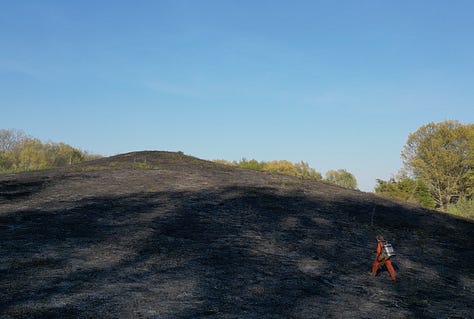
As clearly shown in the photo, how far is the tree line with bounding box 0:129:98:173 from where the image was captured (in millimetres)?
54594

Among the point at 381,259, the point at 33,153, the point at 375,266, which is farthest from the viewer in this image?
the point at 33,153

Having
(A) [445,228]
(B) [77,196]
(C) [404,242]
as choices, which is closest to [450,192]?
Answer: (A) [445,228]

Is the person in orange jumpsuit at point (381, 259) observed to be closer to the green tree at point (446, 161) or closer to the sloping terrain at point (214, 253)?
the sloping terrain at point (214, 253)

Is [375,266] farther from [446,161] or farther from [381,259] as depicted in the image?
[446,161]

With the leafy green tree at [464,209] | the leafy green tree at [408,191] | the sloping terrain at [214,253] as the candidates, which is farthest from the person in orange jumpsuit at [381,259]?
the leafy green tree at [408,191]

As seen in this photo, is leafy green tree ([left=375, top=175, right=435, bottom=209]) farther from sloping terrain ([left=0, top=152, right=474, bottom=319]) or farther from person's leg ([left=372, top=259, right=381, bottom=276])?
person's leg ([left=372, top=259, right=381, bottom=276])

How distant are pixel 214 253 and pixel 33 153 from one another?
180 feet

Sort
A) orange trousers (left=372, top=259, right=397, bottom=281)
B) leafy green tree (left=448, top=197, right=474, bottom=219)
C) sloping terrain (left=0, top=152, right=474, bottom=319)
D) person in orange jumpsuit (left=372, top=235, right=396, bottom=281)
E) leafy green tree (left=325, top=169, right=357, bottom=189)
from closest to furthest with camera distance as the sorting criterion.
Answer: sloping terrain (left=0, top=152, right=474, bottom=319) < person in orange jumpsuit (left=372, top=235, right=396, bottom=281) < orange trousers (left=372, top=259, right=397, bottom=281) < leafy green tree (left=448, top=197, right=474, bottom=219) < leafy green tree (left=325, top=169, right=357, bottom=189)

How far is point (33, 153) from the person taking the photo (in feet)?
187

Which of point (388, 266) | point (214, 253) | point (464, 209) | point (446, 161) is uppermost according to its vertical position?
point (446, 161)

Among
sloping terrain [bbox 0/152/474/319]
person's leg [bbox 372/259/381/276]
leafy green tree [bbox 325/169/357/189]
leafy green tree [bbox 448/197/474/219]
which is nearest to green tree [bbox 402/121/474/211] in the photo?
leafy green tree [bbox 448/197/474/219]

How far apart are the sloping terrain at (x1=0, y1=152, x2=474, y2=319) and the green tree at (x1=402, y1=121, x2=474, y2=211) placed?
31.1 m

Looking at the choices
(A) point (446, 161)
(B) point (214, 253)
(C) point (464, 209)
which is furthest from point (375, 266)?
(A) point (446, 161)

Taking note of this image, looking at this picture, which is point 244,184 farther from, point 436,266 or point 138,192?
point 436,266
